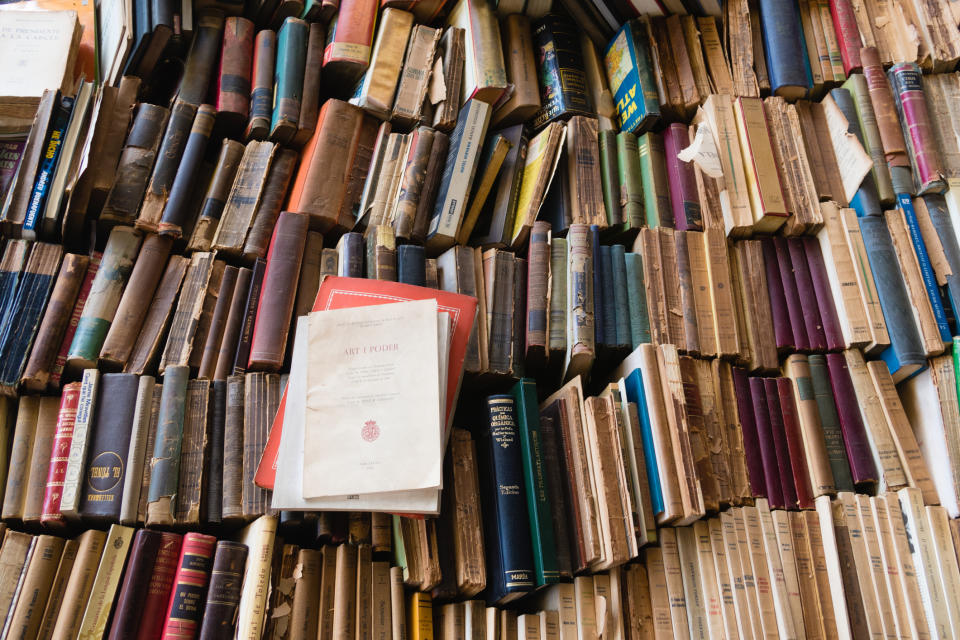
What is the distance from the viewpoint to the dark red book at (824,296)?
1.61m

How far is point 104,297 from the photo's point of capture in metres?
1.49

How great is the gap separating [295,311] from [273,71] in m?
0.58

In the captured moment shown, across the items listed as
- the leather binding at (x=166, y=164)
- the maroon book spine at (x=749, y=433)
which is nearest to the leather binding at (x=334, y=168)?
the leather binding at (x=166, y=164)

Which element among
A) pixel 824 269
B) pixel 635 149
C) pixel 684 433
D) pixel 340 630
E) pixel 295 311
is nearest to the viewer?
pixel 340 630

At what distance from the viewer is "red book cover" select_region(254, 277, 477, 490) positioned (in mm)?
1416

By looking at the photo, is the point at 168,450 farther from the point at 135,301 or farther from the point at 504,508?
the point at 504,508

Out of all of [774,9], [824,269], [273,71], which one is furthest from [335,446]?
[774,9]

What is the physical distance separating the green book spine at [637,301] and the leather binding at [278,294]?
0.64m

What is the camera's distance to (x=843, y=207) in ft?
5.73

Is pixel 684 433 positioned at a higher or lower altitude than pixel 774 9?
→ lower

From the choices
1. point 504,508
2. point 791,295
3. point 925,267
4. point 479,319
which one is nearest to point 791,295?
point 791,295

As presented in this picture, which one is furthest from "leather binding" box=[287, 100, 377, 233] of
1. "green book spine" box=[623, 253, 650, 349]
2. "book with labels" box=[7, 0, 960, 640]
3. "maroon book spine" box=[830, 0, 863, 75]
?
"maroon book spine" box=[830, 0, 863, 75]

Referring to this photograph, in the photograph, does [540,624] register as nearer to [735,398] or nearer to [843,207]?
[735,398]

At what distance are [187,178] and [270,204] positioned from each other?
17cm
